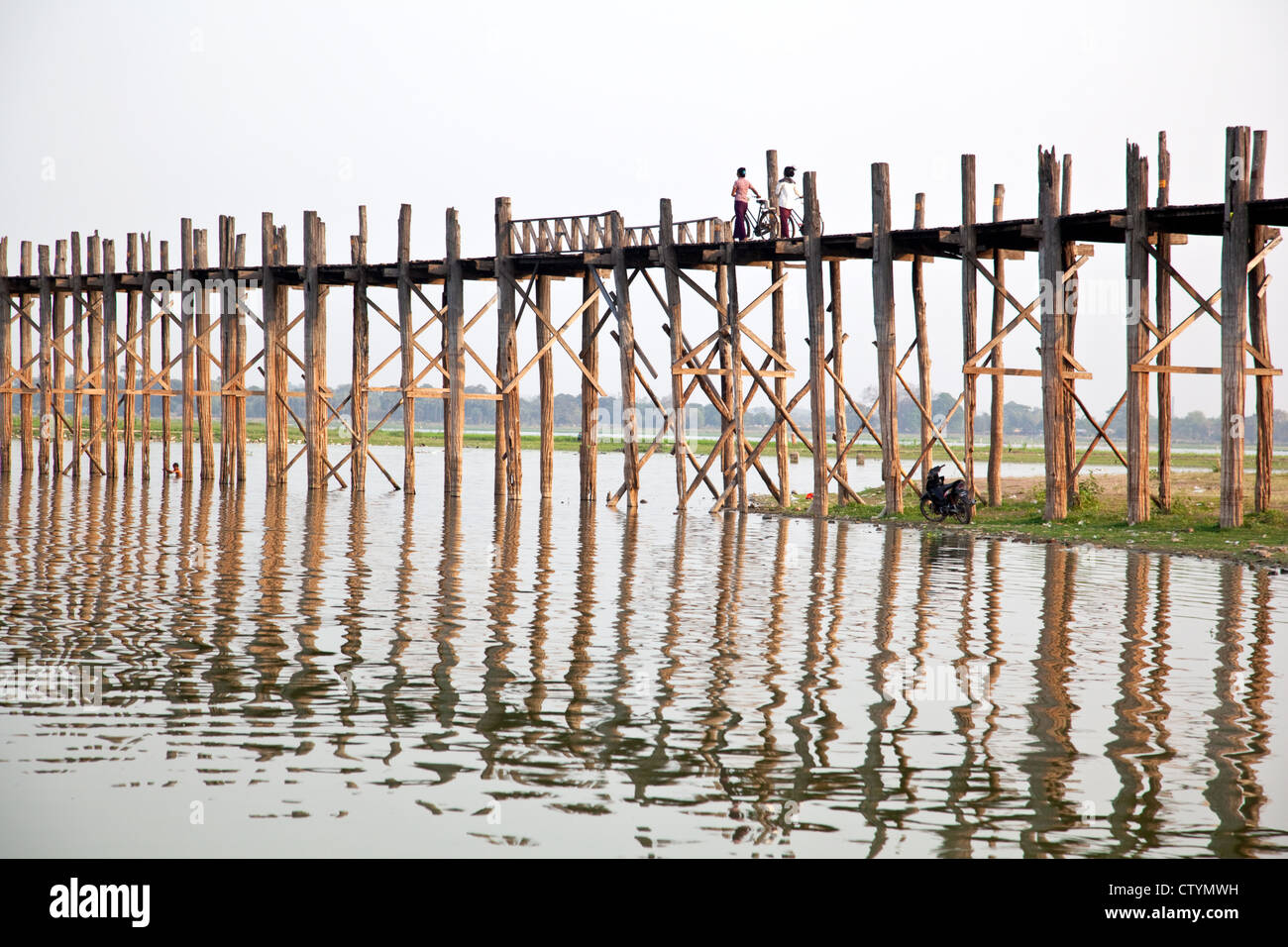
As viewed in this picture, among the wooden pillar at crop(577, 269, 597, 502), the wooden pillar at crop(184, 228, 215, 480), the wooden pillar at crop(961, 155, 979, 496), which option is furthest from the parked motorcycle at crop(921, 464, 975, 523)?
the wooden pillar at crop(184, 228, 215, 480)

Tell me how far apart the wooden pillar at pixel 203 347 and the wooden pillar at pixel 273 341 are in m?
1.99

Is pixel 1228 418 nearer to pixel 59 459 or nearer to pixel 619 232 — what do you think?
pixel 619 232

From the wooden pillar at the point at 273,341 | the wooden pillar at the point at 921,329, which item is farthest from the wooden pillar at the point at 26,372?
the wooden pillar at the point at 921,329

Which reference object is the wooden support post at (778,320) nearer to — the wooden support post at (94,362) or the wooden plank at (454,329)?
the wooden plank at (454,329)

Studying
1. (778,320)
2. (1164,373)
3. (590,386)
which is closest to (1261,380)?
(1164,373)

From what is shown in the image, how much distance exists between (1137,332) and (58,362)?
98.3ft

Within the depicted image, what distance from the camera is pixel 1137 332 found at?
19578 millimetres

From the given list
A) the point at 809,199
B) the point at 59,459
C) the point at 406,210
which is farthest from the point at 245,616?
the point at 59,459

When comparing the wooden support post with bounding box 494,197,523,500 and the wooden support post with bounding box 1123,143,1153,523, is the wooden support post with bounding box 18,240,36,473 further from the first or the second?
the wooden support post with bounding box 1123,143,1153,523

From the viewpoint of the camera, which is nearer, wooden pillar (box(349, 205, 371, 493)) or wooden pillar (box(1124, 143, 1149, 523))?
wooden pillar (box(1124, 143, 1149, 523))

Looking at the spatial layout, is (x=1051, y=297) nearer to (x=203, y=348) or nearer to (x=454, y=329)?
(x=454, y=329)

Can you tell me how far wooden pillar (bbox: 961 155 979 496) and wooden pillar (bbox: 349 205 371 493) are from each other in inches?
566

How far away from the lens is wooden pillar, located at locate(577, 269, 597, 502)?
90.5ft
